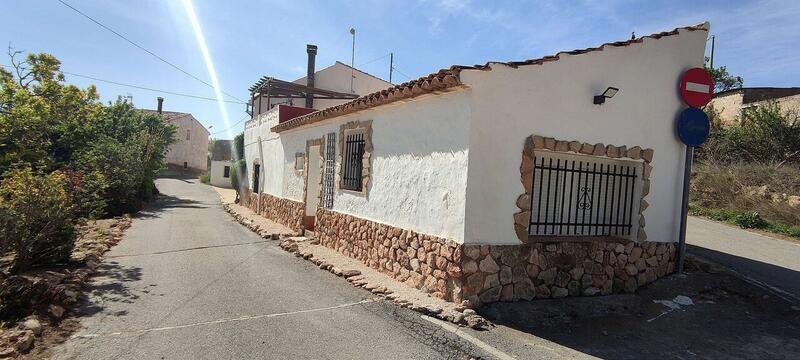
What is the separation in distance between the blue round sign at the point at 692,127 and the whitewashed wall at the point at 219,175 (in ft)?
127

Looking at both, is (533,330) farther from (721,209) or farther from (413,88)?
(721,209)

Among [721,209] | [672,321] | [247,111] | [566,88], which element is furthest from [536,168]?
[247,111]

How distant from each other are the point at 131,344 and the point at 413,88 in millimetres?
4407

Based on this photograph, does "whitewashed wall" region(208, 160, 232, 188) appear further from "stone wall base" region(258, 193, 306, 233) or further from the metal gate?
the metal gate

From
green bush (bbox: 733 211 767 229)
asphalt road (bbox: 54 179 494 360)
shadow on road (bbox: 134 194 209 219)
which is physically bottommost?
shadow on road (bbox: 134 194 209 219)

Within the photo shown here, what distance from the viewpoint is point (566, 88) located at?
5848 millimetres

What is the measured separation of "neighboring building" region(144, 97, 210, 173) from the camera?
48750 millimetres

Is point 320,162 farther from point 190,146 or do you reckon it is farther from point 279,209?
point 190,146

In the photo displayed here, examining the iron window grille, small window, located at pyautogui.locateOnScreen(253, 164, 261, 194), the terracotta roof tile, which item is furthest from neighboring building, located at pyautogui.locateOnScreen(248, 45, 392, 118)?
the terracotta roof tile

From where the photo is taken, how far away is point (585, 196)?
657cm

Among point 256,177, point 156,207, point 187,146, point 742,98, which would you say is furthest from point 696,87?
point 187,146

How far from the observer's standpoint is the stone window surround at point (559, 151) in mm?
5637

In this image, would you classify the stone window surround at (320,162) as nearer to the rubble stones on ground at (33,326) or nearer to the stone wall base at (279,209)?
the stone wall base at (279,209)

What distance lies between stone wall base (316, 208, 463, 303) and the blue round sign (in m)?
4.03
